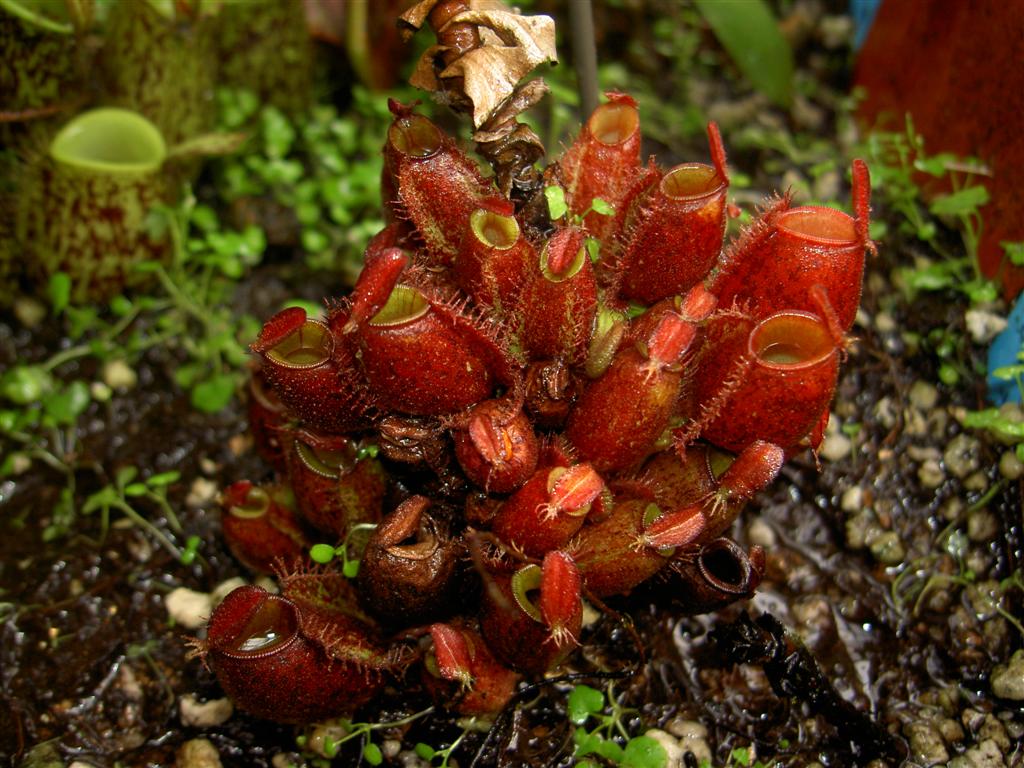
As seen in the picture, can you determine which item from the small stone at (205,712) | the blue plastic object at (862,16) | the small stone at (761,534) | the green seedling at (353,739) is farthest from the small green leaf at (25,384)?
the blue plastic object at (862,16)

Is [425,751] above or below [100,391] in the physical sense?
below

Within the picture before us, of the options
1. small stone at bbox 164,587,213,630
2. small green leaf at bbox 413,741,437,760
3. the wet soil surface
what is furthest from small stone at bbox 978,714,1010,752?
small stone at bbox 164,587,213,630

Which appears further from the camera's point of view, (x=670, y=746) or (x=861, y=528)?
(x=861, y=528)

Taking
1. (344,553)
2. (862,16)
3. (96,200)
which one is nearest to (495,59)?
(344,553)

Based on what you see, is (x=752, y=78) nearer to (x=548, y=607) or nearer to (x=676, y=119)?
(x=676, y=119)

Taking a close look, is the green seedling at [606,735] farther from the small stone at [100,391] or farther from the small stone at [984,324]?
the small stone at [100,391]

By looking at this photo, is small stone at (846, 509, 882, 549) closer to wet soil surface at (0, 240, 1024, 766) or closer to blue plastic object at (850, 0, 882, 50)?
wet soil surface at (0, 240, 1024, 766)

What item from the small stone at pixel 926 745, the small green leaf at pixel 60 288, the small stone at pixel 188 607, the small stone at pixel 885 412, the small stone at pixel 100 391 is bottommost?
the small stone at pixel 926 745

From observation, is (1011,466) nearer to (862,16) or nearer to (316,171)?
(862,16)
